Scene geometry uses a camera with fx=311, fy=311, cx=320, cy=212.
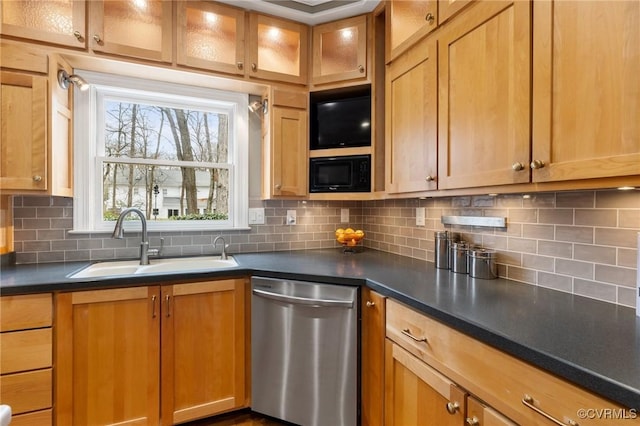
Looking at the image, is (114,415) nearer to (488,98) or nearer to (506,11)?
(488,98)

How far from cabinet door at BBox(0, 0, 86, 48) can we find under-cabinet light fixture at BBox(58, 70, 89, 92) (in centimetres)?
18

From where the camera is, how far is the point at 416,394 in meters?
1.24

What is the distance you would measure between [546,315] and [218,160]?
2235 millimetres

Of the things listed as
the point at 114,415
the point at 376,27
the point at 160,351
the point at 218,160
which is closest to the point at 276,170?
the point at 218,160

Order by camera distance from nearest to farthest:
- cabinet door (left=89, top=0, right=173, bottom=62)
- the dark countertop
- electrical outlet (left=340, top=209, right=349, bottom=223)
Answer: the dark countertop
cabinet door (left=89, top=0, right=173, bottom=62)
electrical outlet (left=340, top=209, right=349, bottom=223)

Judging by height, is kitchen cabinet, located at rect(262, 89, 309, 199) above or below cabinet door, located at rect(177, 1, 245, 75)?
below

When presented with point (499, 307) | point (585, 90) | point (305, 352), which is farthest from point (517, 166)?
point (305, 352)

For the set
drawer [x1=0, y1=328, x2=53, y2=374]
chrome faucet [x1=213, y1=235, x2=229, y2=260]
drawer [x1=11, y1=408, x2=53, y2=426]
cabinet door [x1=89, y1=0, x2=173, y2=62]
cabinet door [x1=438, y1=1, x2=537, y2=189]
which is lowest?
drawer [x1=11, y1=408, x2=53, y2=426]

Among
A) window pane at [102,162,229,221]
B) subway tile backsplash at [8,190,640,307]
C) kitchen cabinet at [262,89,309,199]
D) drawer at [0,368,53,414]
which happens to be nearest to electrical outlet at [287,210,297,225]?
subway tile backsplash at [8,190,640,307]

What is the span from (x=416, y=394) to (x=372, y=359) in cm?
33

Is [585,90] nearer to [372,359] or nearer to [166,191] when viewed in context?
[372,359]

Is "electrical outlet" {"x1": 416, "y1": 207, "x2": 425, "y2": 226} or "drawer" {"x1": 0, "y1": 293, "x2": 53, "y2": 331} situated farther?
"electrical outlet" {"x1": 416, "y1": 207, "x2": 425, "y2": 226}

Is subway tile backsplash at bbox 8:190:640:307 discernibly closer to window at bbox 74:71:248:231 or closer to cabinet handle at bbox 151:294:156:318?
window at bbox 74:71:248:231

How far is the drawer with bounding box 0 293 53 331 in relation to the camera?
1.42 meters
